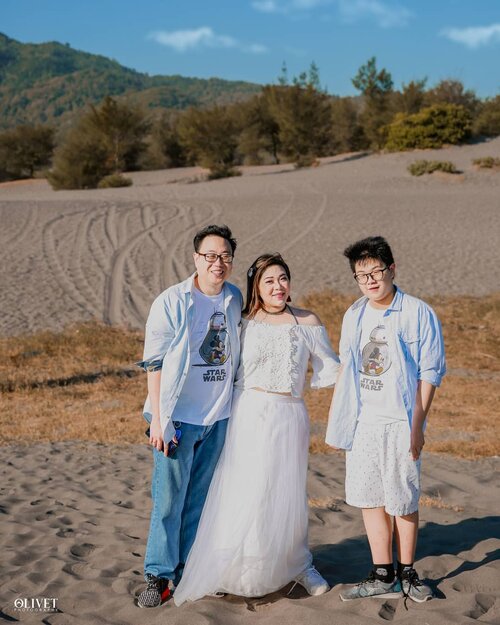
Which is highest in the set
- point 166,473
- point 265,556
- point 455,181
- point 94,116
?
point 94,116

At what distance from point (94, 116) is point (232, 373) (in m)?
41.4

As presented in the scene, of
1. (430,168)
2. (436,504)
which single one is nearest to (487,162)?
(430,168)

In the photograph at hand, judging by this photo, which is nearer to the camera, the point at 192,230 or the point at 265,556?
the point at 265,556

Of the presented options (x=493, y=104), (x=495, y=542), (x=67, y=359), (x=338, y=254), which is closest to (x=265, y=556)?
(x=495, y=542)

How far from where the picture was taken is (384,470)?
3.63 metres

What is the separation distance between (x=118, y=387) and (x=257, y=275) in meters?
6.48

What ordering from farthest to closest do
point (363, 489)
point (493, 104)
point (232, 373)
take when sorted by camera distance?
1. point (493, 104)
2. point (232, 373)
3. point (363, 489)

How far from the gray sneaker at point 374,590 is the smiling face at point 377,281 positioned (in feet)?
4.50

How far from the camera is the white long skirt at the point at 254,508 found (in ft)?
12.3

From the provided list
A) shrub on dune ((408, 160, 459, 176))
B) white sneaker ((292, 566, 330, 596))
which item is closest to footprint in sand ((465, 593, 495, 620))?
white sneaker ((292, 566, 330, 596))

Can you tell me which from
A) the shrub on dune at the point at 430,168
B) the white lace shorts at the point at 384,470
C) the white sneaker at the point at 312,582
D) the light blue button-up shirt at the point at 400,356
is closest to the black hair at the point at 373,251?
the light blue button-up shirt at the point at 400,356

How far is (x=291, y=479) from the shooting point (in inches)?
149

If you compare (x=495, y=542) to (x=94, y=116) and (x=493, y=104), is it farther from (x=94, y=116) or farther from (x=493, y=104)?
(x=493, y=104)

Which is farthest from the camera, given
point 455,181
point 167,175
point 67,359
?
point 167,175
